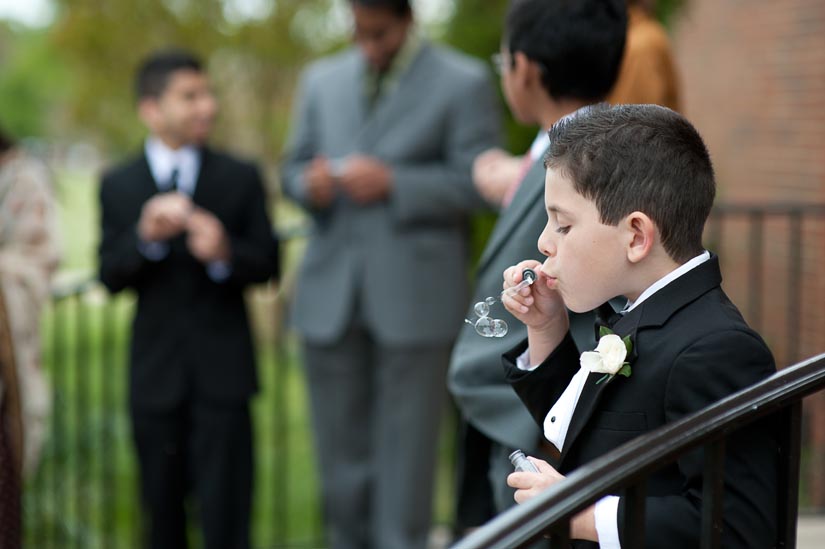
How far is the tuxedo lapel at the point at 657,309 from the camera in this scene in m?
1.68

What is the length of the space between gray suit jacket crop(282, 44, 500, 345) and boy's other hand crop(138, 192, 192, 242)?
0.59m

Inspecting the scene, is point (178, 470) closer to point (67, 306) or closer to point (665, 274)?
point (665, 274)

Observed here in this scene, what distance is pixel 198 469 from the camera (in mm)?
3838

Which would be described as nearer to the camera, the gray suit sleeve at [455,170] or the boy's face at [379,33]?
the boy's face at [379,33]

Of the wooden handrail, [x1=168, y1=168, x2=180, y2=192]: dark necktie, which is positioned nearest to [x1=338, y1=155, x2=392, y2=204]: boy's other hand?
[x1=168, y1=168, x2=180, y2=192]: dark necktie

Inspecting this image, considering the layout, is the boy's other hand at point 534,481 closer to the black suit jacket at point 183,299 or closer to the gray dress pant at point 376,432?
the black suit jacket at point 183,299

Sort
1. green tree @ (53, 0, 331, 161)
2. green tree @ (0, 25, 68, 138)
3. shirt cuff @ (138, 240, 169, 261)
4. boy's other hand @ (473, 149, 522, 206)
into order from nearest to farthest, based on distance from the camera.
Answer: boy's other hand @ (473, 149, 522, 206) < shirt cuff @ (138, 240, 169, 261) < green tree @ (53, 0, 331, 161) < green tree @ (0, 25, 68, 138)

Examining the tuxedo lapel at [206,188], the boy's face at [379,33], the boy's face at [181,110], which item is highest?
the boy's face at [379,33]

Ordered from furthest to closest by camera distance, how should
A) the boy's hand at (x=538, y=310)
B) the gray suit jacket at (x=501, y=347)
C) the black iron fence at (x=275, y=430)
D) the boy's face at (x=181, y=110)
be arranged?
the black iron fence at (x=275, y=430), the boy's face at (x=181, y=110), the gray suit jacket at (x=501, y=347), the boy's hand at (x=538, y=310)

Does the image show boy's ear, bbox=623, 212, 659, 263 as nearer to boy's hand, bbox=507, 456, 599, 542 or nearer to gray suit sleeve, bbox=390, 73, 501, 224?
boy's hand, bbox=507, 456, 599, 542

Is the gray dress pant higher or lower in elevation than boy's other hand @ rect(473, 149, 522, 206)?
lower

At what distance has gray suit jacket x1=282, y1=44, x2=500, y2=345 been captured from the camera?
4027mm

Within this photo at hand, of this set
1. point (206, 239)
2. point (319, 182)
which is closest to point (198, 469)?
point (206, 239)

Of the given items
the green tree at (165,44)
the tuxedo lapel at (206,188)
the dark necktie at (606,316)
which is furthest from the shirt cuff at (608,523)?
the green tree at (165,44)
